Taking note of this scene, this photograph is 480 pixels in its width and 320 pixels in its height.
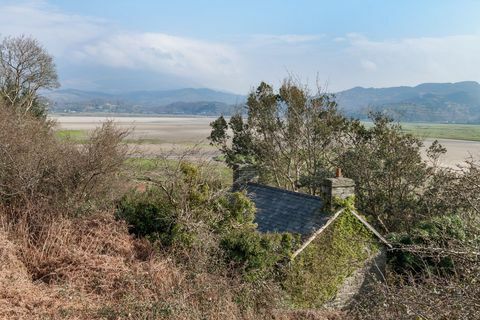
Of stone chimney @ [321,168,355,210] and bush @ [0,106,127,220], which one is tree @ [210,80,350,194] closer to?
stone chimney @ [321,168,355,210]

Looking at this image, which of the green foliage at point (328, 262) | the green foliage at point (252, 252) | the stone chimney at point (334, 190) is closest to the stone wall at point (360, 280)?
the green foliage at point (328, 262)

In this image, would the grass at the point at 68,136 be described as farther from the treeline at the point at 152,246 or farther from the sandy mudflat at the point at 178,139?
the treeline at the point at 152,246

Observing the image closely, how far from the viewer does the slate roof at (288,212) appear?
14.2 metres

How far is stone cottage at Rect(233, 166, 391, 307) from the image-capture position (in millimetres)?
13445

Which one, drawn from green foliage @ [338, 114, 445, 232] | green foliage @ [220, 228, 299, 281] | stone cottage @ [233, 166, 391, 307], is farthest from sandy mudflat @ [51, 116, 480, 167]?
green foliage @ [220, 228, 299, 281]

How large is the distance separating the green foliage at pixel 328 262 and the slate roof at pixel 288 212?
1.87 ft

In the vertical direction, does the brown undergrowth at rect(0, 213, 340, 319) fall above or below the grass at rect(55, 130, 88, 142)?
below

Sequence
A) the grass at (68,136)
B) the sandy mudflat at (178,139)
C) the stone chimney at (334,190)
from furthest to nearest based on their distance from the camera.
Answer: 1. the sandy mudflat at (178,139)
2. the grass at (68,136)
3. the stone chimney at (334,190)

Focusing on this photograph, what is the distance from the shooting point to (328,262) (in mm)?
13875

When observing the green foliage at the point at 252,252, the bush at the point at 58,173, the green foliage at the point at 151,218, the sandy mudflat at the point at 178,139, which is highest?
the bush at the point at 58,173

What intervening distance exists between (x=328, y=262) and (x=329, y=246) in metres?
0.48

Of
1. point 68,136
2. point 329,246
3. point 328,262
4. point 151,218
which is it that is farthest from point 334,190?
point 68,136

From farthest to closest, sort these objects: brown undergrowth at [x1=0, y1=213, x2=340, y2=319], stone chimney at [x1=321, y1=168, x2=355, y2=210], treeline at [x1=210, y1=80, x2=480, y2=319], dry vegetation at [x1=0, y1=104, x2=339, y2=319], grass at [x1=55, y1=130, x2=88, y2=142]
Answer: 1. grass at [x1=55, y1=130, x2=88, y2=142]
2. treeline at [x1=210, y1=80, x2=480, y2=319]
3. stone chimney at [x1=321, y1=168, x2=355, y2=210]
4. dry vegetation at [x1=0, y1=104, x2=339, y2=319]
5. brown undergrowth at [x1=0, y1=213, x2=340, y2=319]

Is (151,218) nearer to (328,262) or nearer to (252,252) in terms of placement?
(252,252)
